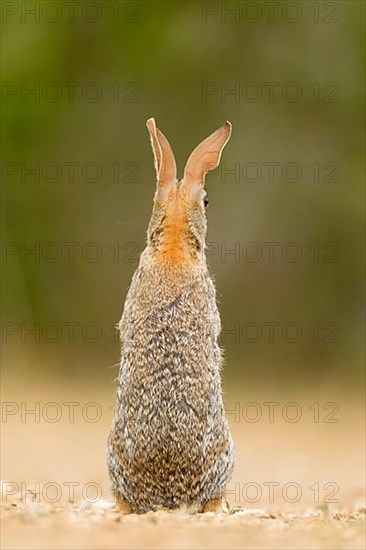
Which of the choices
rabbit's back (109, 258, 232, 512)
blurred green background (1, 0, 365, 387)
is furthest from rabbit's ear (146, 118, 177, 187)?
blurred green background (1, 0, 365, 387)

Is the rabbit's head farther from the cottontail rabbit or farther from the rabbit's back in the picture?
the rabbit's back

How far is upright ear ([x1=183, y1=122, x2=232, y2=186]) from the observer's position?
8742 mm

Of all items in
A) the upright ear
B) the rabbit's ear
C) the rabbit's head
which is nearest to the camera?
the rabbit's head

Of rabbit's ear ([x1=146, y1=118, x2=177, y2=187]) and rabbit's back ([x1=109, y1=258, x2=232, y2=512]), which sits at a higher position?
rabbit's ear ([x1=146, y1=118, x2=177, y2=187])

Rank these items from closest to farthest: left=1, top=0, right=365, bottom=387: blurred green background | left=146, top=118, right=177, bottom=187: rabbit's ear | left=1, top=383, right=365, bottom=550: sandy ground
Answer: left=1, top=383, right=365, bottom=550: sandy ground < left=146, top=118, right=177, bottom=187: rabbit's ear < left=1, top=0, right=365, bottom=387: blurred green background

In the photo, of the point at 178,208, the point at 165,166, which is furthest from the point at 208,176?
the point at 178,208

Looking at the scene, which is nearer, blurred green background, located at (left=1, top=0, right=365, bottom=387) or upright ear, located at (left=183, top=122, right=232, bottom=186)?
upright ear, located at (left=183, top=122, right=232, bottom=186)

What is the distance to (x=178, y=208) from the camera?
8.54 m

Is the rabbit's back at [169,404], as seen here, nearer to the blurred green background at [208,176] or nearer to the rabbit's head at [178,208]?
the rabbit's head at [178,208]

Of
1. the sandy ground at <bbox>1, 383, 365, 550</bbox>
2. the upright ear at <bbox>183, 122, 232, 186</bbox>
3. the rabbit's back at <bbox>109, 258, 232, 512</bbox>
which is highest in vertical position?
the upright ear at <bbox>183, 122, 232, 186</bbox>

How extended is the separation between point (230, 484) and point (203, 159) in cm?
520

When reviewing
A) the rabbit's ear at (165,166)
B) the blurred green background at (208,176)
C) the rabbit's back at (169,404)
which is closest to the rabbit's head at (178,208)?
the rabbit's ear at (165,166)

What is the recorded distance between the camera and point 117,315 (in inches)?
816

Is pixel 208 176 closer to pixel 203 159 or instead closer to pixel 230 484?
pixel 230 484
